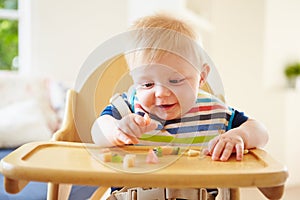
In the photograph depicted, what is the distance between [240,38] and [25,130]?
177 centimetres

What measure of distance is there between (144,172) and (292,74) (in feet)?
10.3

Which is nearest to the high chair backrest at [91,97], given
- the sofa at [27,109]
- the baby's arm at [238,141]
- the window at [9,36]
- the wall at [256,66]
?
the baby's arm at [238,141]

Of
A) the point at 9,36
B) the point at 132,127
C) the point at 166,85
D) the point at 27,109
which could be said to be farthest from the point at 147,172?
the point at 9,36

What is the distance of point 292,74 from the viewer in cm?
363

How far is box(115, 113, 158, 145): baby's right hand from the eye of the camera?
0.82m

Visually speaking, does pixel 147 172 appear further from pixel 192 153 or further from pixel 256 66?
pixel 256 66

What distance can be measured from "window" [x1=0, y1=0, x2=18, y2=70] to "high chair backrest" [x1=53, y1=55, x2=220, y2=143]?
1.34m

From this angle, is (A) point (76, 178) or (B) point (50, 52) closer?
(A) point (76, 178)

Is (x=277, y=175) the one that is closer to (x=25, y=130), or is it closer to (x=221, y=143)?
(x=221, y=143)

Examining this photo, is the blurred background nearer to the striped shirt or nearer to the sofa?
the sofa

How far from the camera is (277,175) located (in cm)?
70

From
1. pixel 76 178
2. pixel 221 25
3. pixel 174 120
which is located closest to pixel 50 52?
pixel 221 25

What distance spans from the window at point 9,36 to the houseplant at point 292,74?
2.13 m

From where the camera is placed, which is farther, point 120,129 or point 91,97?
point 91,97
